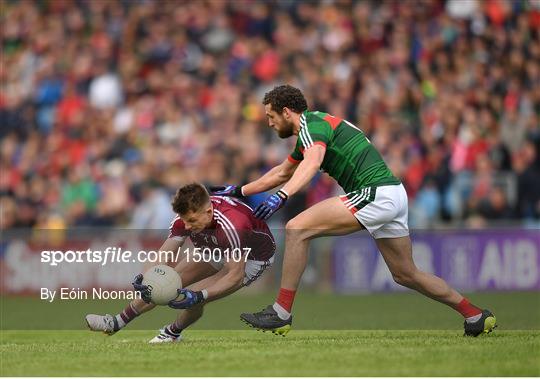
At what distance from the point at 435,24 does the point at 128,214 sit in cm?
621

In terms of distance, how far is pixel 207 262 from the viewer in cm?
1129

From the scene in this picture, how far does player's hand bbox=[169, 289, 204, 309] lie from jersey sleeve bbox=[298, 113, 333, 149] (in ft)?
5.10

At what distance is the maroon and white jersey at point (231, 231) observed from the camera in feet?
36.1

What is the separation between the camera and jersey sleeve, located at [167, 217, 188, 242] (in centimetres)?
1130

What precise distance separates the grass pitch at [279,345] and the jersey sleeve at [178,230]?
66cm

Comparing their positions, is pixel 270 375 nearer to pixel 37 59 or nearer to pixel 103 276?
pixel 103 276

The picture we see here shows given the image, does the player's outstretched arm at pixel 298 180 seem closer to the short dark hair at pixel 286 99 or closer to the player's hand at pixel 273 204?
the player's hand at pixel 273 204

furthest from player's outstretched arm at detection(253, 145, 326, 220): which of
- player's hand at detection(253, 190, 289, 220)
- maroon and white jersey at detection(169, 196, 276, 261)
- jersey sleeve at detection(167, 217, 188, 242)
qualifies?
jersey sleeve at detection(167, 217, 188, 242)

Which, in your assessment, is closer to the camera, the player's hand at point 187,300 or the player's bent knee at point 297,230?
the player's bent knee at point 297,230

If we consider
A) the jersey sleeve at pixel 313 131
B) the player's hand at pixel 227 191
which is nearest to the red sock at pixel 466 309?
the jersey sleeve at pixel 313 131

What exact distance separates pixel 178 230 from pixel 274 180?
99cm

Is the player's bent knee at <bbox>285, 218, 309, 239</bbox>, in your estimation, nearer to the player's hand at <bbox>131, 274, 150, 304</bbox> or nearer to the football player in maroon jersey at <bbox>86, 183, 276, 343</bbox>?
the football player in maroon jersey at <bbox>86, 183, 276, 343</bbox>

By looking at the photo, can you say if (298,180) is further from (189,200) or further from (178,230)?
(178,230)

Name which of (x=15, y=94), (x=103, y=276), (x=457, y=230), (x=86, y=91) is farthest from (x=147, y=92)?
(x=103, y=276)
